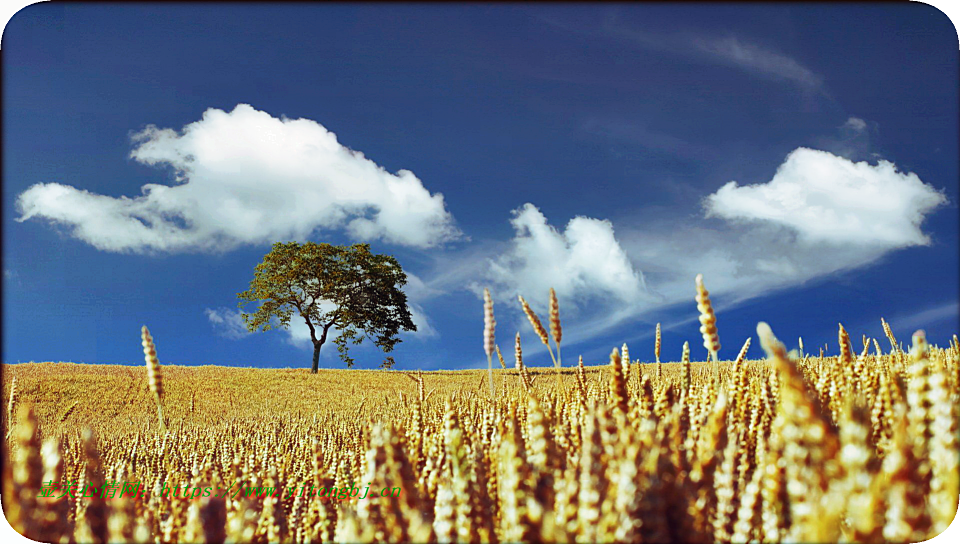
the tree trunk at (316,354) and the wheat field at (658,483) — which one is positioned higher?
the tree trunk at (316,354)

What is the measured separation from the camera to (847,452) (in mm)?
715

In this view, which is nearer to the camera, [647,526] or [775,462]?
[647,526]

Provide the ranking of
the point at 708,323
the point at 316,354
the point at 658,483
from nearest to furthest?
1. the point at 658,483
2. the point at 708,323
3. the point at 316,354

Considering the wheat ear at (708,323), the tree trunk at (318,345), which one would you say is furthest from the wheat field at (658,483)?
the tree trunk at (318,345)

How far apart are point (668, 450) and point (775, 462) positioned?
0.20m

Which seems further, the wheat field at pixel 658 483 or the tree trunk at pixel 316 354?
the tree trunk at pixel 316 354

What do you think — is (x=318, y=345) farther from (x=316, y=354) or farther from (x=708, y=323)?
(x=708, y=323)

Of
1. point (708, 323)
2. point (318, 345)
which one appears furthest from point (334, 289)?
point (708, 323)

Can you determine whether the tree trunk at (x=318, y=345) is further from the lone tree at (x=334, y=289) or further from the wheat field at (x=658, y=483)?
the wheat field at (x=658, y=483)

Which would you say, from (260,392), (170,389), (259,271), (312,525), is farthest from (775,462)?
(259,271)

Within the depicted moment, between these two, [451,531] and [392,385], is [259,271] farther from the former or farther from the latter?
[451,531]

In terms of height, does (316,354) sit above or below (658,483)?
above

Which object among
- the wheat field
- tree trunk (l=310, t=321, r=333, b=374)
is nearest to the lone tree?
tree trunk (l=310, t=321, r=333, b=374)

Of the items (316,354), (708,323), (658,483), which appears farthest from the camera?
(316,354)
